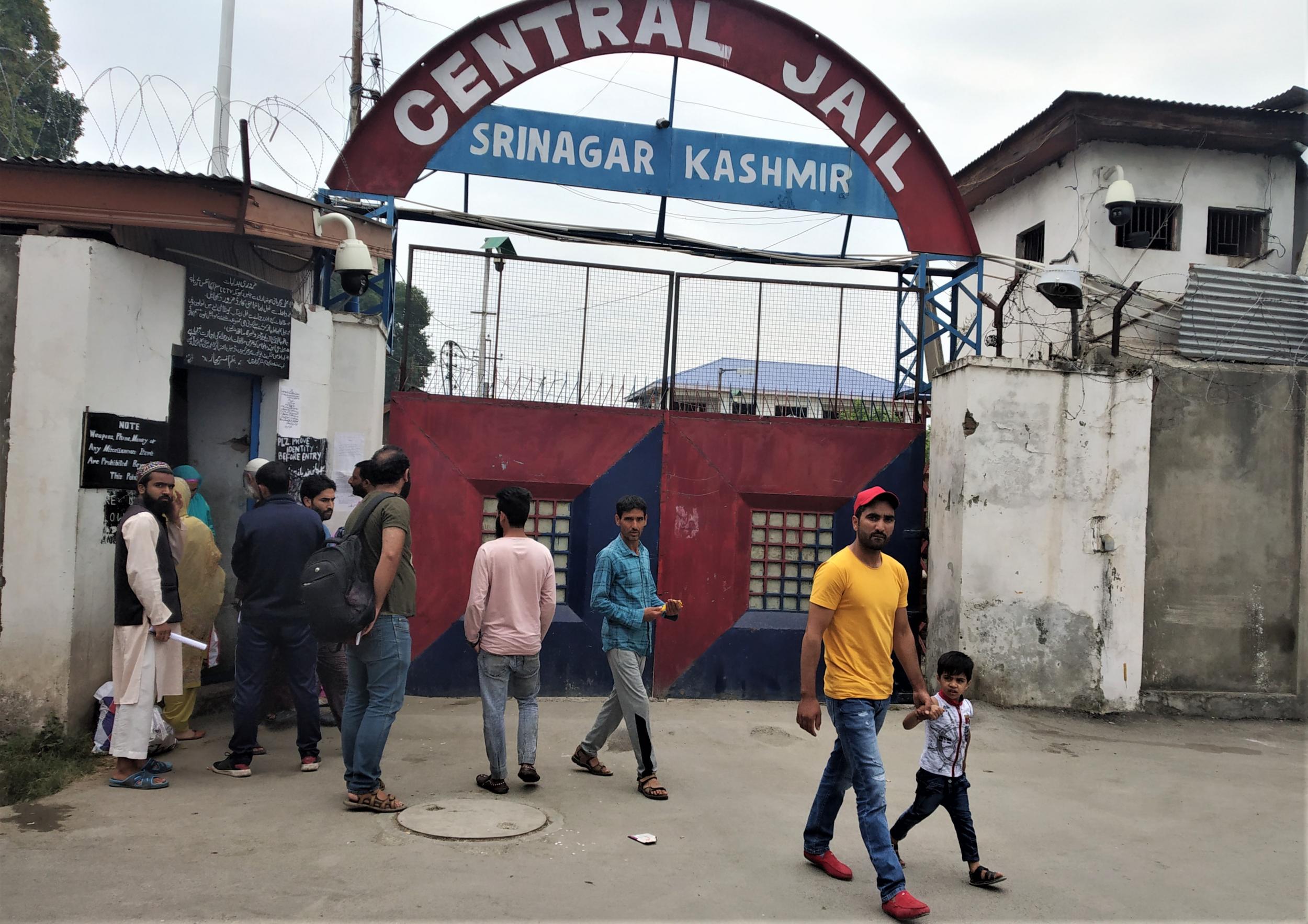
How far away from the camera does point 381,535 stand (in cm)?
489

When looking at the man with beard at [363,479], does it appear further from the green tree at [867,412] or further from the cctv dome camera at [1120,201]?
the cctv dome camera at [1120,201]

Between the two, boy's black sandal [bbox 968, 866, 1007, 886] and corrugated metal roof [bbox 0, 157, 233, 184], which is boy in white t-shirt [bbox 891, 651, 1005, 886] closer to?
boy's black sandal [bbox 968, 866, 1007, 886]

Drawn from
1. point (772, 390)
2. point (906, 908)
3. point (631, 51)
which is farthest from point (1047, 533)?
point (631, 51)

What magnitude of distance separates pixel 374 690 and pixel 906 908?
2.68 meters

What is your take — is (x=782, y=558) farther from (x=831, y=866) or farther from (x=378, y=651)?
(x=378, y=651)

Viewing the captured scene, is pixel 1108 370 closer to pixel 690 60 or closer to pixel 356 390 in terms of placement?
pixel 690 60

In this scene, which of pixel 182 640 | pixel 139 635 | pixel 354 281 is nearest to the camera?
pixel 139 635

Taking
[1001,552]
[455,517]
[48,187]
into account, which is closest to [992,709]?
[1001,552]

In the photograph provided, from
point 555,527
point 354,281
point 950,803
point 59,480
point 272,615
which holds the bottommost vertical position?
point 950,803

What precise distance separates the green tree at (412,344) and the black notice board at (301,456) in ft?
3.27

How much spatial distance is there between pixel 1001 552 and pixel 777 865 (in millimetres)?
4393

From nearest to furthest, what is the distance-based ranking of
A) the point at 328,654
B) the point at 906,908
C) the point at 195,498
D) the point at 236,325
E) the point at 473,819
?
1. the point at 906,908
2. the point at 473,819
3. the point at 328,654
4. the point at 195,498
5. the point at 236,325

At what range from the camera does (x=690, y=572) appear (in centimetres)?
849

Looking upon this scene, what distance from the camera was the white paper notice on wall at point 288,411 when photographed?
7.26 meters
